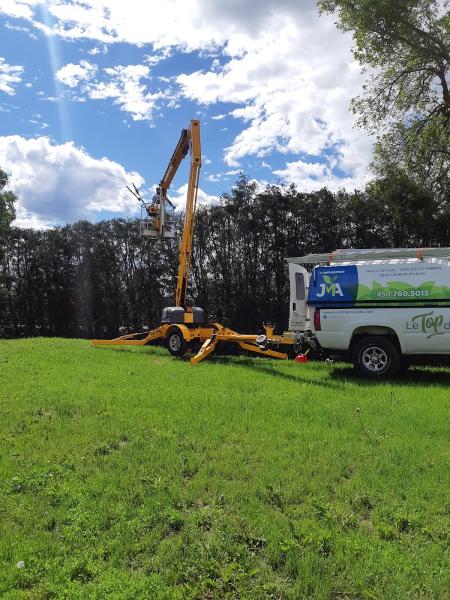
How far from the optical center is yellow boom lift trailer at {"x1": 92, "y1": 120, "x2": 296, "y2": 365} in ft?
45.4

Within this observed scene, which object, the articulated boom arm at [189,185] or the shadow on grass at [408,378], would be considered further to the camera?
the articulated boom arm at [189,185]

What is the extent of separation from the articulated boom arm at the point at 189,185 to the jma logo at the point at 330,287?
7211 millimetres

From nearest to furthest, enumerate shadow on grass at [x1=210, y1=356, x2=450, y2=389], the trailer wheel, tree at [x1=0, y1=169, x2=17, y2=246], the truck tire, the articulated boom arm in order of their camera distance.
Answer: shadow on grass at [x1=210, y1=356, x2=450, y2=389], the truck tire, the trailer wheel, the articulated boom arm, tree at [x1=0, y1=169, x2=17, y2=246]

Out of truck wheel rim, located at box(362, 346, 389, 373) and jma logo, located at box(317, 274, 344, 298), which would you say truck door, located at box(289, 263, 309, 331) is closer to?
jma logo, located at box(317, 274, 344, 298)

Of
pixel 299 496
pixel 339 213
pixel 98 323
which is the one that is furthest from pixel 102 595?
pixel 98 323

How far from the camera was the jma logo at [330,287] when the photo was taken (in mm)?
10630

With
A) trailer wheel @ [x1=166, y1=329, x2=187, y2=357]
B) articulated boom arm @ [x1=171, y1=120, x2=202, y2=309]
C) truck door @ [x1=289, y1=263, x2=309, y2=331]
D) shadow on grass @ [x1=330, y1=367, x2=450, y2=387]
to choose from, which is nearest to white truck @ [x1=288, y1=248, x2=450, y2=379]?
shadow on grass @ [x1=330, y1=367, x2=450, y2=387]

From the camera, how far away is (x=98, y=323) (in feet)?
164

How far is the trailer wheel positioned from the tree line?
19696 mm

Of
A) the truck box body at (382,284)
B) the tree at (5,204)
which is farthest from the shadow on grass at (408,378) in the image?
the tree at (5,204)

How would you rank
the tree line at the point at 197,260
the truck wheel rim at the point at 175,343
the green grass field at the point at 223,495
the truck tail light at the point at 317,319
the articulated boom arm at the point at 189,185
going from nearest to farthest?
1. the green grass field at the point at 223,495
2. the truck tail light at the point at 317,319
3. the truck wheel rim at the point at 175,343
4. the articulated boom arm at the point at 189,185
5. the tree line at the point at 197,260

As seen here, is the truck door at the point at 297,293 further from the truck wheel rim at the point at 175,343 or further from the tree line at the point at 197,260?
the tree line at the point at 197,260

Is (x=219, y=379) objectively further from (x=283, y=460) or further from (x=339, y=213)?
(x=339, y=213)

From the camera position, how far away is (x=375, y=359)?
10.4 metres
